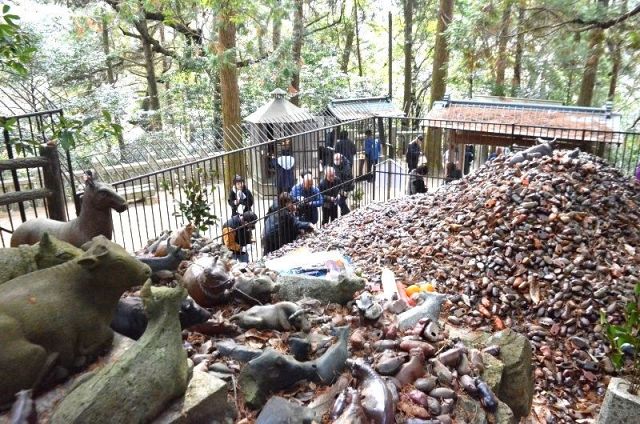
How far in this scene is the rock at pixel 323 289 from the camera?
3.02 m

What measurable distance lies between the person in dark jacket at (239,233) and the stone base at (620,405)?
148 inches

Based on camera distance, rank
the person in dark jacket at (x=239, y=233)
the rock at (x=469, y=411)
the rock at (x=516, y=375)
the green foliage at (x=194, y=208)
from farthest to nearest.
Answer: the person in dark jacket at (x=239, y=233)
the green foliage at (x=194, y=208)
the rock at (x=516, y=375)
the rock at (x=469, y=411)

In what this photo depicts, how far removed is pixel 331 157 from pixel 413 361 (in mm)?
5479

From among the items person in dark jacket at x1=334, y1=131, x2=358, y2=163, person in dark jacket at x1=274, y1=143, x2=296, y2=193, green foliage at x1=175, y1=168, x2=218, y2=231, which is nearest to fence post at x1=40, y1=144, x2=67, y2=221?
green foliage at x1=175, y1=168, x2=218, y2=231

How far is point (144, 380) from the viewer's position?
61.6 inches

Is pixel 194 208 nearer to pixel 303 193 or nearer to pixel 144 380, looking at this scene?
pixel 303 193

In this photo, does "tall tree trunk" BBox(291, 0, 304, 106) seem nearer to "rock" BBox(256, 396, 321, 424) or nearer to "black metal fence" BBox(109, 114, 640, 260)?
"black metal fence" BBox(109, 114, 640, 260)

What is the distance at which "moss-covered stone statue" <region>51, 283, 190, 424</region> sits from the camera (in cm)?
145

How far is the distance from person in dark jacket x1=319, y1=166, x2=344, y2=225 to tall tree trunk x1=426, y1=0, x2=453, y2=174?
400 centimetres

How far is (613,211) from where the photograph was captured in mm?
4965

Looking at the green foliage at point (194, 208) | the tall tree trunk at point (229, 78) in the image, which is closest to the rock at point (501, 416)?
the green foliage at point (194, 208)

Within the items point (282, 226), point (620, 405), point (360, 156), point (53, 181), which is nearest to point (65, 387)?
point (53, 181)

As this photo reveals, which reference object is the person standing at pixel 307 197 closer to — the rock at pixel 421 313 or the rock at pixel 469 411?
the rock at pixel 421 313

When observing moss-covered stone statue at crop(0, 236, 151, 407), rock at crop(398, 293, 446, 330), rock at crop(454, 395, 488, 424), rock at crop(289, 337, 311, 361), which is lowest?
rock at crop(454, 395, 488, 424)
